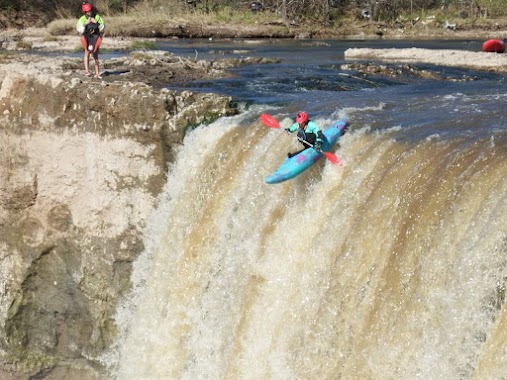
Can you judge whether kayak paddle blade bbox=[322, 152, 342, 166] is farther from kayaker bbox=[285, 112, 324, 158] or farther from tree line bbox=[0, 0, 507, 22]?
tree line bbox=[0, 0, 507, 22]

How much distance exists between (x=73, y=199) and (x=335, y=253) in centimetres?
575

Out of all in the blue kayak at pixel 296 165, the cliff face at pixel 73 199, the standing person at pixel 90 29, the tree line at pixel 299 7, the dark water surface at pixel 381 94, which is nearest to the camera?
the blue kayak at pixel 296 165

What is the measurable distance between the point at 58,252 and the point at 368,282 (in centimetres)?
676

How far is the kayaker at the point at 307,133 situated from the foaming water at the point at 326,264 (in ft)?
1.09

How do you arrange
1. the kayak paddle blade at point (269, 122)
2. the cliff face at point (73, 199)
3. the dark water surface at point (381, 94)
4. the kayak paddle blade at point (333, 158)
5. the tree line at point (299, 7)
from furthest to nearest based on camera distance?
1. the tree line at point (299, 7)
2. the cliff face at point (73, 199)
3. the dark water surface at point (381, 94)
4. the kayak paddle blade at point (269, 122)
5. the kayak paddle blade at point (333, 158)

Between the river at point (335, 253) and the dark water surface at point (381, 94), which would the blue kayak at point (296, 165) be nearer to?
the river at point (335, 253)

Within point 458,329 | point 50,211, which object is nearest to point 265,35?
point 50,211

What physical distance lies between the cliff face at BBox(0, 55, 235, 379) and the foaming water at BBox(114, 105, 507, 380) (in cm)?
45

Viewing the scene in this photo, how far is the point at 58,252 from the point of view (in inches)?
489

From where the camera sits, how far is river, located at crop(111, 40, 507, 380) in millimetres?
6602

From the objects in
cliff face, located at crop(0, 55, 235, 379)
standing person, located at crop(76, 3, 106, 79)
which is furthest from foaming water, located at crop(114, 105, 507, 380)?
standing person, located at crop(76, 3, 106, 79)

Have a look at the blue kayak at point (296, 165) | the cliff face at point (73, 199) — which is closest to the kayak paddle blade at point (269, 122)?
the blue kayak at point (296, 165)

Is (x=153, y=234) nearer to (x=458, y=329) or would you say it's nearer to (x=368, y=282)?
(x=368, y=282)

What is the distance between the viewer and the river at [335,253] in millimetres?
6602
